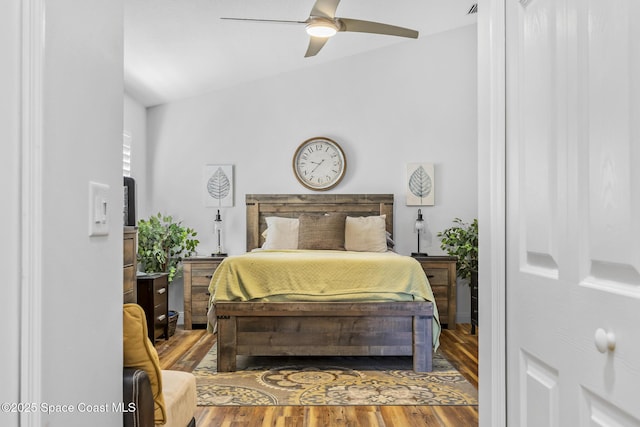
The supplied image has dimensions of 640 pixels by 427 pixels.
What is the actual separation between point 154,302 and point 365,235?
2.14 metres

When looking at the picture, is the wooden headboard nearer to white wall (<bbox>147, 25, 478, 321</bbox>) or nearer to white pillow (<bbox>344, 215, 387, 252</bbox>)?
white wall (<bbox>147, 25, 478, 321</bbox>)

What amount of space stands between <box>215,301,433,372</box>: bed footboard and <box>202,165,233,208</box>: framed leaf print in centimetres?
234

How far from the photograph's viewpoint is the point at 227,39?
15.2ft

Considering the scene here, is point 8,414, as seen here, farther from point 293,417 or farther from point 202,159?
point 202,159

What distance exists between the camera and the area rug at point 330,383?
10.5ft

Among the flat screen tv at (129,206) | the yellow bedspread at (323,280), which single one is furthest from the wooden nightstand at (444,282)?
the flat screen tv at (129,206)

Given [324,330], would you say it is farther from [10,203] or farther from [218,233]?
[10,203]

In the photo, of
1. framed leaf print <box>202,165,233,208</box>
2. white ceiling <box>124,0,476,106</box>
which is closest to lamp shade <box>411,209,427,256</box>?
white ceiling <box>124,0,476,106</box>

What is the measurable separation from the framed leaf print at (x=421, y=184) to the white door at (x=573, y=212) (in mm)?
4608

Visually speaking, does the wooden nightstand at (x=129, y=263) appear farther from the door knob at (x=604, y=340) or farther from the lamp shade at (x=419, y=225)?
the lamp shade at (x=419, y=225)

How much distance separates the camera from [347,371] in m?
3.84

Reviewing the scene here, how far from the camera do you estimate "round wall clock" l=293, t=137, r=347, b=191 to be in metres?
5.90

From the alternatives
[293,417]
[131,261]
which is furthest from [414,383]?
[131,261]

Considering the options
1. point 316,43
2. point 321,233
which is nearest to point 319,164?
point 321,233
